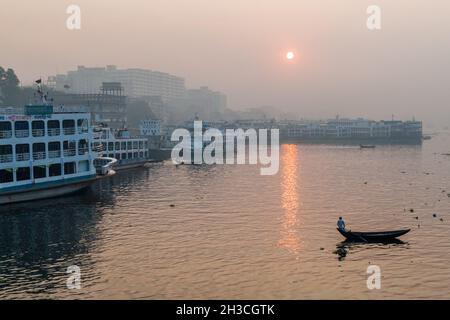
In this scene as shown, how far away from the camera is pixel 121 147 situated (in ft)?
387

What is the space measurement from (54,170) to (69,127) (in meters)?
7.22

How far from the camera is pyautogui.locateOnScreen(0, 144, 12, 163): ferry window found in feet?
219

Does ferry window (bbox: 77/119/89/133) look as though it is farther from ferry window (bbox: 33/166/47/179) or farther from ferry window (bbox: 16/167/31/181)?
ferry window (bbox: 16/167/31/181)

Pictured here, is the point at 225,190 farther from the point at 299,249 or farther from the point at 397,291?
the point at 397,291

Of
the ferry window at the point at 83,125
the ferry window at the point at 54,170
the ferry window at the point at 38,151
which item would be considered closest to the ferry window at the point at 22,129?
the ferry window at the point at 38,151

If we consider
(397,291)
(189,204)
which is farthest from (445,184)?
(397,291)

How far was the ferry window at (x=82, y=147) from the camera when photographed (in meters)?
76.0

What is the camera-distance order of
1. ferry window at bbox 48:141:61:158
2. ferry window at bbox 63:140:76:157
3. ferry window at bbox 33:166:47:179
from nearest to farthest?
ferry window at bbox 33:166:47:179, ferry window at bbox 48:141:61:158, ferry window at bbox 63:140:76:157

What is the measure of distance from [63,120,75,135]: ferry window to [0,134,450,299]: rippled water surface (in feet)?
33.3

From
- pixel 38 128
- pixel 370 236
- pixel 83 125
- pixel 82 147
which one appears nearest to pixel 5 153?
pixel 38 128

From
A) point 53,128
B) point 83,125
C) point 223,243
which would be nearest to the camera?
point 223,243

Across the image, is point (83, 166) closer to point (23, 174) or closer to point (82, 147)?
point (82, 147)

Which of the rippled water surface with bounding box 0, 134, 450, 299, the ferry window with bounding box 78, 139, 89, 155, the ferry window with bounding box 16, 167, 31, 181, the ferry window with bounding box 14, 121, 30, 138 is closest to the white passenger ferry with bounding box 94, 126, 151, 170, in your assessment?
the rippled water surface with bounding box 0, 134, 450, 299

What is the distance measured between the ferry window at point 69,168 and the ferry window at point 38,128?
5.95 metres
